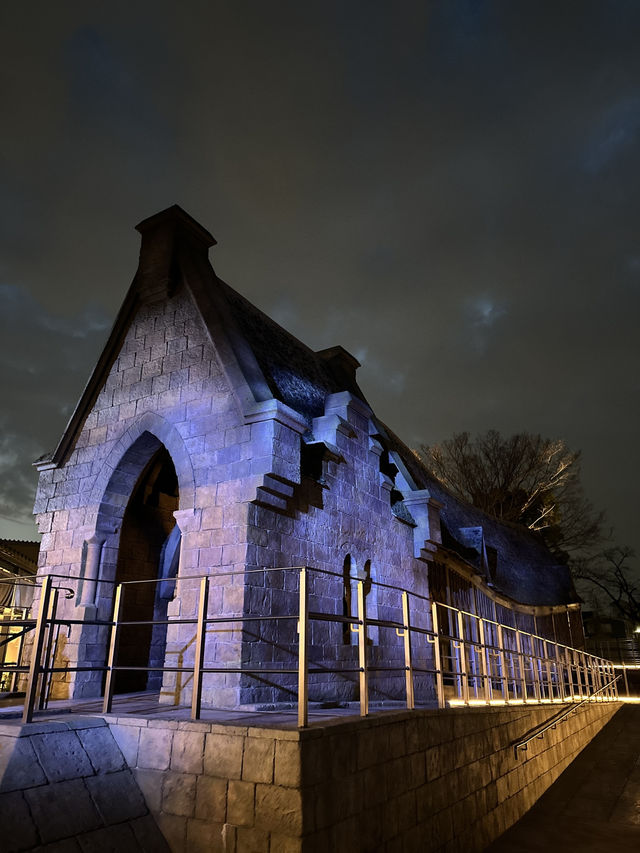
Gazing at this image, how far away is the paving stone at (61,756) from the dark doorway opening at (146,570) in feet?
17.0

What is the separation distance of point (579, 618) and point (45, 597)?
25738 mm

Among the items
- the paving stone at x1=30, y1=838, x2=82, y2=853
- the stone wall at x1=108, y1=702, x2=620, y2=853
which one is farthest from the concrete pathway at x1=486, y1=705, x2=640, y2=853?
the paving stone at x1=30, y1=838, x2=82, y2=853

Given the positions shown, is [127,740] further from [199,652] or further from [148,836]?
[199,652]

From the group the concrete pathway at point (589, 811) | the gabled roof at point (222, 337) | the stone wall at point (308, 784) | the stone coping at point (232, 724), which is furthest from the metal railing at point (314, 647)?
the gabled roof at point (222, 337)

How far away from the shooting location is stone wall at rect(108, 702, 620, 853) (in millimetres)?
4434

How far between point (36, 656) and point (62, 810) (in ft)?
4.01

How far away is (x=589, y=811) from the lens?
8.87m

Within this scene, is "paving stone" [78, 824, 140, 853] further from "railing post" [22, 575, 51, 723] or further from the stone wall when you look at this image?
"railing post" [22, 575, 51, 723]

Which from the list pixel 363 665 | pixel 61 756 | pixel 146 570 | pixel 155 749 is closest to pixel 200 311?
pixel 146 570

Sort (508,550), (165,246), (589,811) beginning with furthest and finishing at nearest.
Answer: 1. (508,550)
2. (165,246)
3. (589,811)

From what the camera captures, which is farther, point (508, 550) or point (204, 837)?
point (508, 550)

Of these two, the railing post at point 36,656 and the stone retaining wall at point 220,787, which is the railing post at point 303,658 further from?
the railing post at point 36,656

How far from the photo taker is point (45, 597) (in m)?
5.40

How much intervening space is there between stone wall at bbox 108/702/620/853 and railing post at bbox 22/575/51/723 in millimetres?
748
